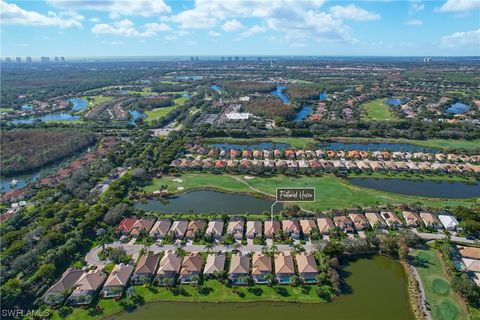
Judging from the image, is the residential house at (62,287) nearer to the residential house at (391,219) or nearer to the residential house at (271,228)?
the residential house at (271,228)

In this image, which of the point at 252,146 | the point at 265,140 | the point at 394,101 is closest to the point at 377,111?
the point at 394,101

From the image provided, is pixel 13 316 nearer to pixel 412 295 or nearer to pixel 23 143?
pixel 412 295

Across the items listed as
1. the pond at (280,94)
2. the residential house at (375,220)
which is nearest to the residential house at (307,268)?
the residential house at (375,220)

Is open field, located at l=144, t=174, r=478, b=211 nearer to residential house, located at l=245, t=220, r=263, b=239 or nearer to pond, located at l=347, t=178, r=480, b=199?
pond, located at l=347, t=178, r=480, b=199

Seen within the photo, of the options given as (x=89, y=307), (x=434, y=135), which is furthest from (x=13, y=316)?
(x=434, y=135)

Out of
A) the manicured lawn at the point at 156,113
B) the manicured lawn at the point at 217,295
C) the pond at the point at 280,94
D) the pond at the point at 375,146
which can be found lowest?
the manicured lawn at the point at 217,295

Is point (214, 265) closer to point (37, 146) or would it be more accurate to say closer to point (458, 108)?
point (37, 146)
